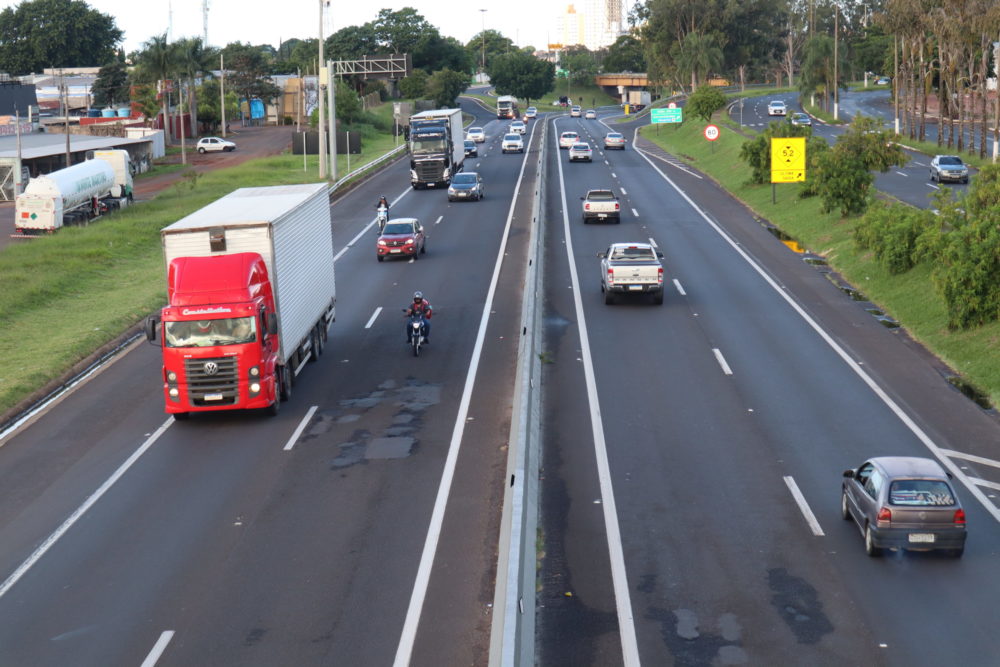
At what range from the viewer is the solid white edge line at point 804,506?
1661 centimetres

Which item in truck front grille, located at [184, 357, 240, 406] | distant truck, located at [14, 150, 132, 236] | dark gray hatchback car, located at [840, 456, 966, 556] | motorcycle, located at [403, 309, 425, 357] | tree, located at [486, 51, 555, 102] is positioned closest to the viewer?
dark gray hatchback car, located at [840, 456, 966, 556]

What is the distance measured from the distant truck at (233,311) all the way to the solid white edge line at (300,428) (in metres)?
0.72

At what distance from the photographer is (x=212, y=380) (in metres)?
21.9

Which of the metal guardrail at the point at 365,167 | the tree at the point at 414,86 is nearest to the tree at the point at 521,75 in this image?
the tree at the point at 414,86

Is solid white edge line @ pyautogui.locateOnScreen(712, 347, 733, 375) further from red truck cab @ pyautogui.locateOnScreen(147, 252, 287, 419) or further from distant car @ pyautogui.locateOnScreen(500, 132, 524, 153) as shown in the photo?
distant car @ pyautogui.locateOnScreen(500, 132, 524, 153)

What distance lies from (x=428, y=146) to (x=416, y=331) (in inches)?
1610

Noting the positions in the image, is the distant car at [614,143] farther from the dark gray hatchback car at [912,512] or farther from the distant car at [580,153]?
the dark gray hatchback car at [912,512]

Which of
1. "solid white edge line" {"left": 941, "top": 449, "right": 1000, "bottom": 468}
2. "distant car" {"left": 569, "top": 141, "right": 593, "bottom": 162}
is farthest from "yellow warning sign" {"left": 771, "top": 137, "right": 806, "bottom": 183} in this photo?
"solid white edge line" {"left": 941, "top": 449, "right": 1000, "bottom": 468}

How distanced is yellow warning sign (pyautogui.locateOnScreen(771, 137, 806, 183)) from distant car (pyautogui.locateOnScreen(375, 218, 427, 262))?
66.0ft

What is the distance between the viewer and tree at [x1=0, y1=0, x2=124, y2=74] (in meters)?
161

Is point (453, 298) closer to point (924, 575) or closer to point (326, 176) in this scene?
point (924, 575)

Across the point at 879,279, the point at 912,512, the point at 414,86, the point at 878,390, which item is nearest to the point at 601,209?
the point at 879,279

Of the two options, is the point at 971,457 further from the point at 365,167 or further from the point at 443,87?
the point at 443,87

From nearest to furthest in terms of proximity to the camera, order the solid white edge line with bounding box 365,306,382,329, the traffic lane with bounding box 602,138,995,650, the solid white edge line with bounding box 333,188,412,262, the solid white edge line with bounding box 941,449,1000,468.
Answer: the traffic lane with bounding box 602,138,995,650 < the solid white edge line with bounding box 941,449,1000,468 < the solid white edge line with bounding box 365,306,382,329 < the solid white edge line with bounding box 333,188,412,262
